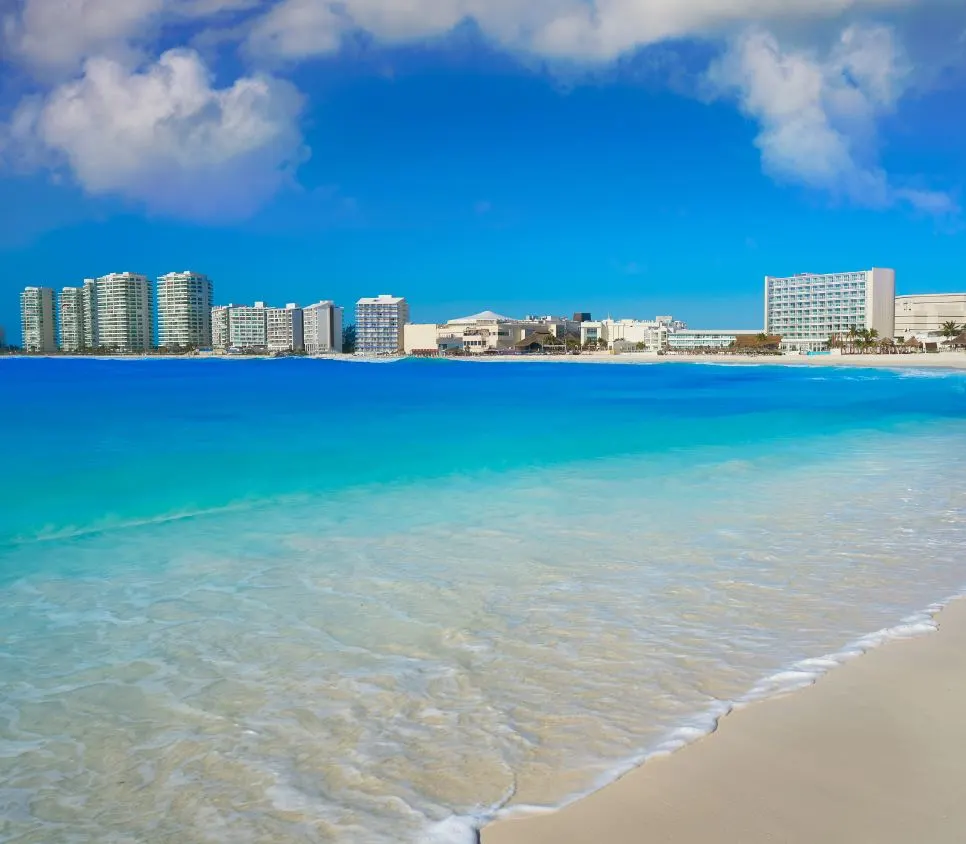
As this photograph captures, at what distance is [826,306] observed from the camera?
150375 millimetres

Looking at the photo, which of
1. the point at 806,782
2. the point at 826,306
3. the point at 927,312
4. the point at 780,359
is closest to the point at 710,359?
the point at 780,359

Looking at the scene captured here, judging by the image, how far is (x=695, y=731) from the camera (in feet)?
12.3

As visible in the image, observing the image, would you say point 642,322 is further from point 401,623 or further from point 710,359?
point 401,623

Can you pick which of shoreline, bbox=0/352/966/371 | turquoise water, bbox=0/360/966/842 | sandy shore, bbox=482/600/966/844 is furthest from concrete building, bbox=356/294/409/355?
sandy shore, bbox=482/600/966/844

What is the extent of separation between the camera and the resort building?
154 meters

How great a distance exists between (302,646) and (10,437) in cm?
1992

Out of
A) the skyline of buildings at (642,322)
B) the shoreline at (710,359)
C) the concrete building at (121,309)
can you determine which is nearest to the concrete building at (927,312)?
the skyline of buildings at (642,322)

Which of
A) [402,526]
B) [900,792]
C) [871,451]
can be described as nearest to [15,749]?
[900,792]

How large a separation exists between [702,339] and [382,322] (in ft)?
248

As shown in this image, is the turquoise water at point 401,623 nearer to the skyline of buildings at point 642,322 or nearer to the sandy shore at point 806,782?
the sandy shore at point 806,782

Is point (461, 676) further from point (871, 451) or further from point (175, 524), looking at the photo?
point (871, 451)

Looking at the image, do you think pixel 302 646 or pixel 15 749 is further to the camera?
pixel 302 646

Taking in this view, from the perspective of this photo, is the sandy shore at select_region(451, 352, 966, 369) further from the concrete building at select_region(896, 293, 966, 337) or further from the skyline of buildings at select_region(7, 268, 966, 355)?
the concrete building at select_region(896, 293, 966, 337)

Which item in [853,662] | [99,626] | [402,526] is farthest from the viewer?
[402,526]
